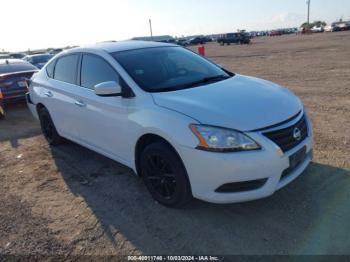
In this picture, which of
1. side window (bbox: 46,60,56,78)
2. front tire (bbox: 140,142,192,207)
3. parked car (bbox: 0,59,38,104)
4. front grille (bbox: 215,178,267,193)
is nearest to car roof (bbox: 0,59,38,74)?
parked car (bbox: 0,59,38,104)

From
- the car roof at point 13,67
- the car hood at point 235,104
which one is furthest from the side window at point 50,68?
the car roof at point 13,67

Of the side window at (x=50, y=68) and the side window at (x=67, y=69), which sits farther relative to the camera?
the side window at (x=50, y=68)

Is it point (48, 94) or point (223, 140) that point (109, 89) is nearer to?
point (223, 140)

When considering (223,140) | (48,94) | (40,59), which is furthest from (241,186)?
(40,59)

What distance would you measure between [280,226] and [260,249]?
42cm

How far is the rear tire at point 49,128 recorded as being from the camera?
623cm

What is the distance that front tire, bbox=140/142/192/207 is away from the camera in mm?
3607

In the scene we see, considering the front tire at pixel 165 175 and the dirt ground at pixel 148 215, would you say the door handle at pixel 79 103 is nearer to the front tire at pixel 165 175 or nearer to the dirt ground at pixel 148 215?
the dirt ground at pixel 148 215

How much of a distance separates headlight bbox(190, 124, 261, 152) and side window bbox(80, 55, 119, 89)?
1.53 meters

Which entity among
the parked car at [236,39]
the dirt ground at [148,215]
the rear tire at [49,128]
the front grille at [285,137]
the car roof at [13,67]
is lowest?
the parked car at [236,39]

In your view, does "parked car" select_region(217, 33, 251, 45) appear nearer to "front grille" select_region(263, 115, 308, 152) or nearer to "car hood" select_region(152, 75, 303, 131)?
"car hood" select_region(152, 75, 303, 131)

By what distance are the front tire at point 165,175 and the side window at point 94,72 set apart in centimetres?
110

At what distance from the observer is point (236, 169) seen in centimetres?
326

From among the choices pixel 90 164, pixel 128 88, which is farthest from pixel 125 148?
pixel 90 164
